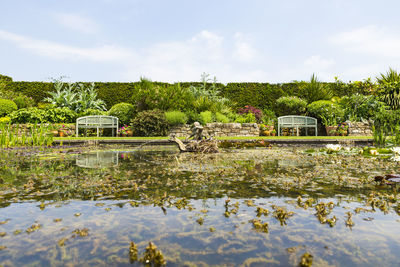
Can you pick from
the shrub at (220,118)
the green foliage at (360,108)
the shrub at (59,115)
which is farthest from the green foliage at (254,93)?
the shrub at (59,115)

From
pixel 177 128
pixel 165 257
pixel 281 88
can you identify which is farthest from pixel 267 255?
pixel 281 88

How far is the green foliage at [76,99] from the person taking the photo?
1473 cm

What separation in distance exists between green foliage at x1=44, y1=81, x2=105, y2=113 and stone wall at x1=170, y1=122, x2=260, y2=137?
19.4 feet

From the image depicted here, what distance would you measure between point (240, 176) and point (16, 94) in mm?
17759

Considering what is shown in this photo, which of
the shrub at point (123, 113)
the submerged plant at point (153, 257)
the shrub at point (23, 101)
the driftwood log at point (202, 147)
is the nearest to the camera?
the submerged plant at point (153, 257)

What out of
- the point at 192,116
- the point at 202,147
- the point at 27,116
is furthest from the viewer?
the point at 27,116


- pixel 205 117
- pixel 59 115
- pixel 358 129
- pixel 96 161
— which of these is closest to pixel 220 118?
pixel 205 117

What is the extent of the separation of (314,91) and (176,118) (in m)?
8.63

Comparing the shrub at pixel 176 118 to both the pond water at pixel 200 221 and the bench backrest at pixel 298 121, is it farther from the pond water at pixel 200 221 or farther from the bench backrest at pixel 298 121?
the pond water at pixel 200 221

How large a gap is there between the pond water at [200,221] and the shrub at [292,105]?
12.8 m

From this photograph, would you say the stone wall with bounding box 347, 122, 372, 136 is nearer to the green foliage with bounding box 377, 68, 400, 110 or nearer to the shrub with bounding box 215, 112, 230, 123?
the green foliage with bounding box 377, 68, 400, 110

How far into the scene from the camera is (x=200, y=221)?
63.8 inches

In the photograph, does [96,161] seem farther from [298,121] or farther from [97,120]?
[298,121]

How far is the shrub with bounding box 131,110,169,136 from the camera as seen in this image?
11688mm
